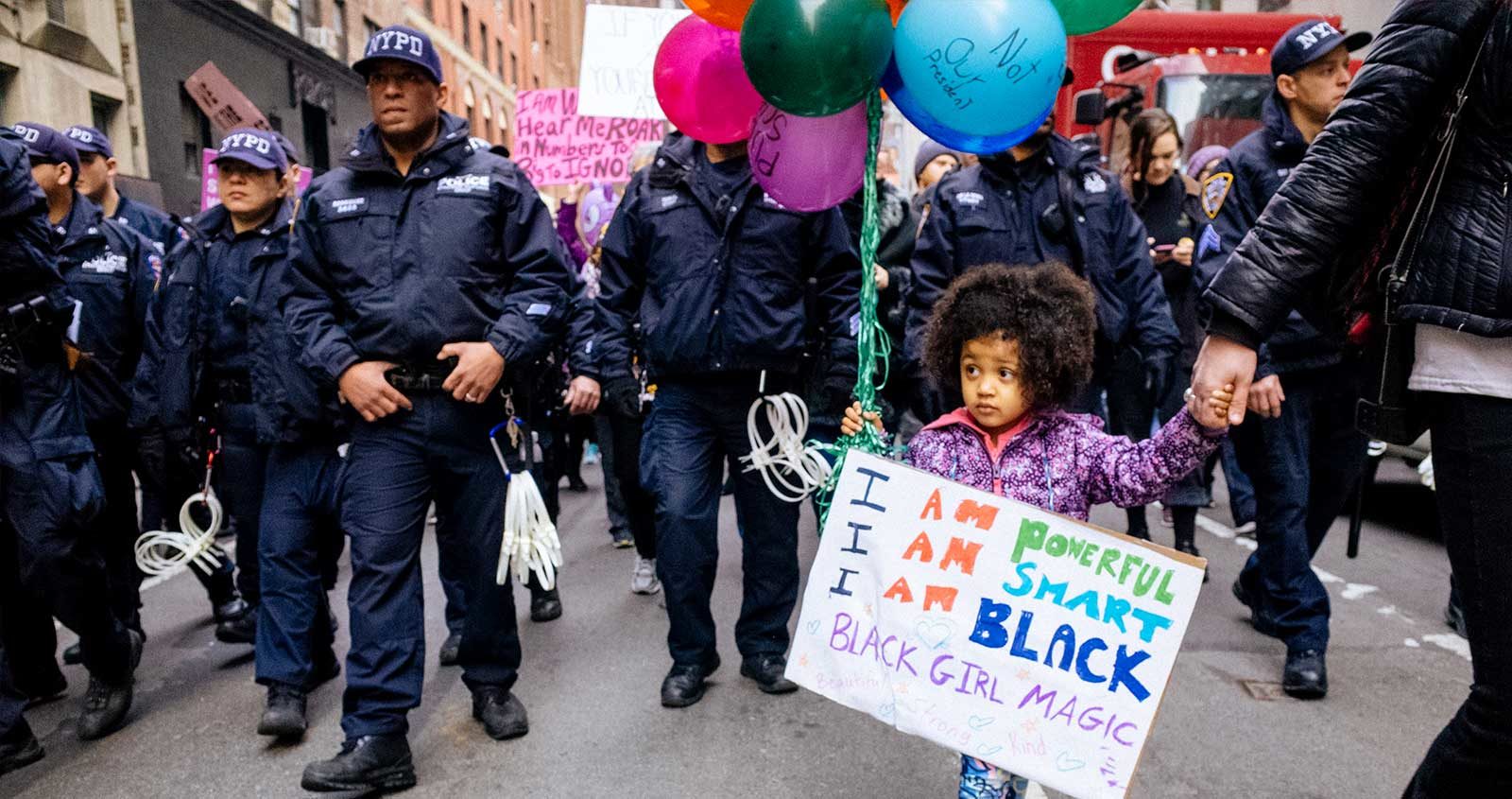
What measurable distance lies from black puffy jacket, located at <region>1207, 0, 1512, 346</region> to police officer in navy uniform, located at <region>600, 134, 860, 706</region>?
76.8 inches

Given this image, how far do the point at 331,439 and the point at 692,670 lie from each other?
157 centimetres

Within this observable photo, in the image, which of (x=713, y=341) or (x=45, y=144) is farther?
(x=45, y=144)

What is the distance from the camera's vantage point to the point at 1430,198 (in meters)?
1.86

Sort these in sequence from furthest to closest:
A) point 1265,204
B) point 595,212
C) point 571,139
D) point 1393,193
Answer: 1. point 571,139
2. point 595,212
3. point 1265,204
4. point 1393,193

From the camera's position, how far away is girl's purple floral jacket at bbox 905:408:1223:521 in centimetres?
240

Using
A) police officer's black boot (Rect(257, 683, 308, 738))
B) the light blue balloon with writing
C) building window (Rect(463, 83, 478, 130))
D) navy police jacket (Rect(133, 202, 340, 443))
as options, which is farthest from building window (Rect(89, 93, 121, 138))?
building window (Rect(463, 83, 478, 130))

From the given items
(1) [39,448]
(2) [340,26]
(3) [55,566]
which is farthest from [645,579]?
(2) [340,26]

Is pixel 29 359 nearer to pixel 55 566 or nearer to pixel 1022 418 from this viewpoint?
pixel 55 566

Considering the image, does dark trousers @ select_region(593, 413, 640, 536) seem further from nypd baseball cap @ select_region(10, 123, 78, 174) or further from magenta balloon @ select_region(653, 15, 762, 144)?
magenta balloon @ select_region(653, 15, 762, 144)

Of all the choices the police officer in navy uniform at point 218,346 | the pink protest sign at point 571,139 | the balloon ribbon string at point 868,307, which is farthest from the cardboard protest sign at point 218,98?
the balloon ribbon string at point 868,307

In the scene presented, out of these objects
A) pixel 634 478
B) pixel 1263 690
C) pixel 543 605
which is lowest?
pixel 543 605

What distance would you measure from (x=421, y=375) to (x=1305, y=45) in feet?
10.8

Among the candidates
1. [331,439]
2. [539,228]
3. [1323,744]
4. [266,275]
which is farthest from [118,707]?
[1323,744]

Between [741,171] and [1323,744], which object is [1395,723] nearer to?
[1323,744]
